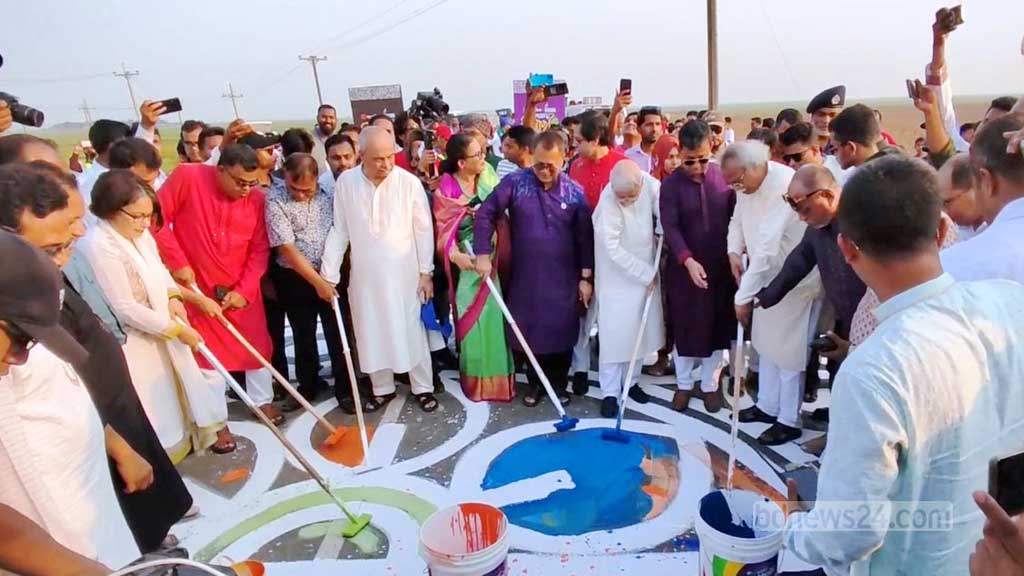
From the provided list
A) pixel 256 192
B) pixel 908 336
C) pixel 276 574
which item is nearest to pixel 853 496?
pixel 908 336

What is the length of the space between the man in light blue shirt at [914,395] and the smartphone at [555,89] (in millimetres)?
4439

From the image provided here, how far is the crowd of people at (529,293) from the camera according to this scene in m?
1.31

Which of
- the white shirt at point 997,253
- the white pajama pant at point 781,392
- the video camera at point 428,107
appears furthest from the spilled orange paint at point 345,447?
the video camera at point 428,107

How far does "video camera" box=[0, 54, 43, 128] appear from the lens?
11.1ft

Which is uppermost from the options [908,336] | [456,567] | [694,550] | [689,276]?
[908,336]

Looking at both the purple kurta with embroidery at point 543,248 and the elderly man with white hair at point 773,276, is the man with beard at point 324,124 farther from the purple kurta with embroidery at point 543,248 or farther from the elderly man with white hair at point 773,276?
the elderly man with white hair at point 773,276

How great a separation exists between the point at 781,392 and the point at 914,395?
8.49 feet

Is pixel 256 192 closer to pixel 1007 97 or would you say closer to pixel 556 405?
pixel 556 405

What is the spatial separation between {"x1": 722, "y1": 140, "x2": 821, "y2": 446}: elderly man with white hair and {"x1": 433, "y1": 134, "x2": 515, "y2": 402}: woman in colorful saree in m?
1.69

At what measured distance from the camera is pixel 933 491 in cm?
137

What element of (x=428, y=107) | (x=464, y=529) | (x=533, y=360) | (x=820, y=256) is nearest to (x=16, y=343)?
(x=464, y=529)

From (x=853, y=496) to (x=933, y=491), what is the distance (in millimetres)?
225

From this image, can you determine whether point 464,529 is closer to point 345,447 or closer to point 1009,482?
point 345,447

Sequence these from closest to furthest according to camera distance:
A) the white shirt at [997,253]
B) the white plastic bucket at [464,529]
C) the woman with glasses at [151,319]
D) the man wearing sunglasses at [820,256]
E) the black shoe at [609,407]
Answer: the white shirt at [997,253], the white plastic bucket at [464,529], the man wearing sunglasses at [820,256], the woman with glasses at [151,319], the black shoe at [609,407]
